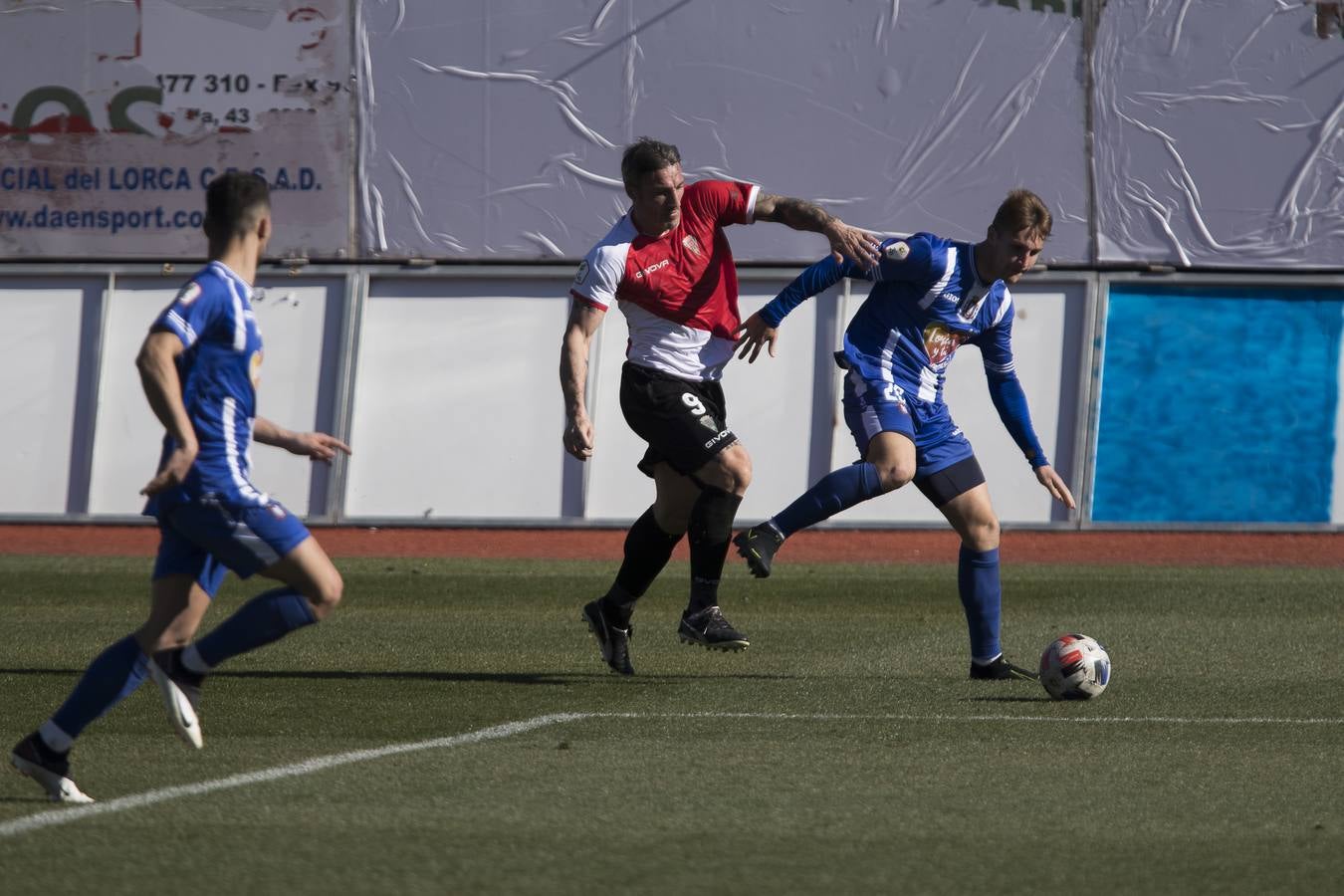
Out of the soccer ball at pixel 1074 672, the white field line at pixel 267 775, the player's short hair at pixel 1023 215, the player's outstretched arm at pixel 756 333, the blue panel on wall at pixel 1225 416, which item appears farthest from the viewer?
the blue panel on wall at pixel 1225 416

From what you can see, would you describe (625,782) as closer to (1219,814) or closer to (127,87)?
(1219,814)

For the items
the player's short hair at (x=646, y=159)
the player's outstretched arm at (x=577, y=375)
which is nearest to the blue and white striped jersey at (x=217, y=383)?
the player's outstretched arm at (x=577, y=375)

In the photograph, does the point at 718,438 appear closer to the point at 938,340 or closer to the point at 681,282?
the point at 681,282

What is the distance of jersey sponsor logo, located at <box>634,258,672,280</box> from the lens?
7.33m

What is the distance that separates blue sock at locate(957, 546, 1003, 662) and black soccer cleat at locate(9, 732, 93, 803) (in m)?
3.76

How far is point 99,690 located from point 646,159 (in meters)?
3.22

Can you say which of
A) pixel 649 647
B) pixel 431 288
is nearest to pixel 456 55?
pixel 431 288

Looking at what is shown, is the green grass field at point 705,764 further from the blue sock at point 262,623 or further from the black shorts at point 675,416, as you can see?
the black shorts at point 675,416

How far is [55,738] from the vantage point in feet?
15.5

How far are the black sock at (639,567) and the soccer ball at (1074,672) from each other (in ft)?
5.29

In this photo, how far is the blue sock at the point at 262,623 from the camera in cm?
488

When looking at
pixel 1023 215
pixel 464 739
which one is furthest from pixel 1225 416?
pixel 464 739

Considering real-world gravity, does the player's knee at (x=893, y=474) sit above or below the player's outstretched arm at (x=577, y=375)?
below

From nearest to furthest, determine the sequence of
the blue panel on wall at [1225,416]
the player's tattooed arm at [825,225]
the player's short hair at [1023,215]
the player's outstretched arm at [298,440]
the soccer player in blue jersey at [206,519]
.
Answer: the soccer player in blue jersey at [206,519] < the player's outstretched arm at [298,440] < the player's tattooed arm at [825,225] < the player's short hair at [1023,215] < the blue panel on wall at [1225,416]
